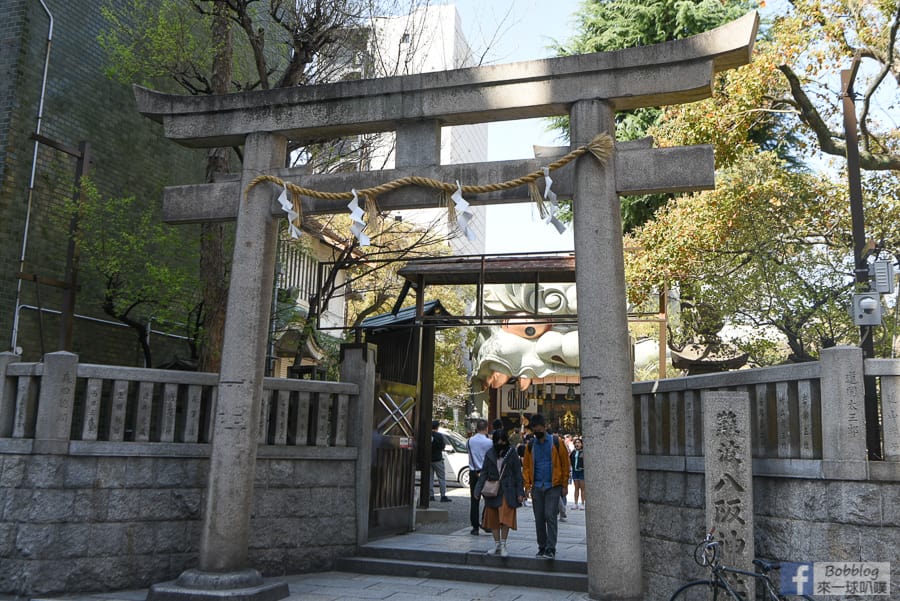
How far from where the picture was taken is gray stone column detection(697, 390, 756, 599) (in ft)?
22.1

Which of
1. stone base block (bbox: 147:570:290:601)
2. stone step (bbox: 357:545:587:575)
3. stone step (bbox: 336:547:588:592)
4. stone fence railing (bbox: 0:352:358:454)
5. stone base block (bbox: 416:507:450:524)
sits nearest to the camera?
stone base block (bbox: 147:570:290:601)

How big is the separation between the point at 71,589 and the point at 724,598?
6811 millimetres

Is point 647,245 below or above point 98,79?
below

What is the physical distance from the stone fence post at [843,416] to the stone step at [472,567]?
4.21 m

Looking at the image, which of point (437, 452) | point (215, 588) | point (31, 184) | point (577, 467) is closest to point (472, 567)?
point (215, 588)

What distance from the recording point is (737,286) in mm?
15008

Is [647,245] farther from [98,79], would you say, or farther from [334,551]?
[98,79]

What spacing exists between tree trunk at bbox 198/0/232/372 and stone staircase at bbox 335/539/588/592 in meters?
4.33

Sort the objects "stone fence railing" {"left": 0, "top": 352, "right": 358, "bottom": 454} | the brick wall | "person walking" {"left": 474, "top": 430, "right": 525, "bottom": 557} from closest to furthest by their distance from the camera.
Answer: "stone fence railing" {"left": 0, "top": 352, "right": 358, "bottom": 454}
"person walking" {"left": 474, "top": 430, "right": 525, "bottom": 557}
the brick wall

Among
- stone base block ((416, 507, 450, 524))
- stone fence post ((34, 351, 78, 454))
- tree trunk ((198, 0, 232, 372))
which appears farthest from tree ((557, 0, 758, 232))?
stone fence post ((34, 351, 78, 454))

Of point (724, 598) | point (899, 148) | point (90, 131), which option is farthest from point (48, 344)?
point (899, 148)

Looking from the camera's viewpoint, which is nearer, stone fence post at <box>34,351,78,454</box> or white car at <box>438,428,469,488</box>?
stone fence post at <box>34,351,78,454</box>

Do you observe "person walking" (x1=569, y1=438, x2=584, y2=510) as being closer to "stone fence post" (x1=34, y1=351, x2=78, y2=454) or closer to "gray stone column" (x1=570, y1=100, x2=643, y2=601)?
"gray stone column" (x1=570, y1=100, x2=643, y2=601)

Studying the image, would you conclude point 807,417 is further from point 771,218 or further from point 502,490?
point 771,218
